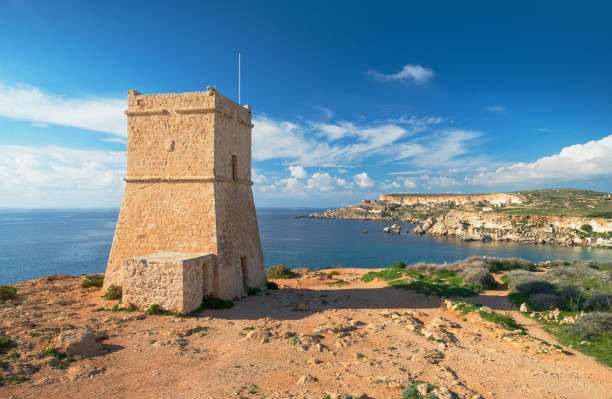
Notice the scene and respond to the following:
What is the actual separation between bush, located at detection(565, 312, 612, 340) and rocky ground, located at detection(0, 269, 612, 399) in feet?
2.83

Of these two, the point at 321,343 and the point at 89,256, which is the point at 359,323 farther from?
the point at 89,256

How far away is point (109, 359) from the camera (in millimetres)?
7594

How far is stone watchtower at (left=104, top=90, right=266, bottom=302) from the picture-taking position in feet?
43.6

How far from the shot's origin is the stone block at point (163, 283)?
35.7 feet

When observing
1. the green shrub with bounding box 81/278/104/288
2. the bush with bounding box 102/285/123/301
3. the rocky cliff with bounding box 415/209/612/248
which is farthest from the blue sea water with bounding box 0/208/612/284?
the bush with bounding box 102/285/123/301

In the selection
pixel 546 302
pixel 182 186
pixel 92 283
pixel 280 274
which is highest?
pixel 182 186

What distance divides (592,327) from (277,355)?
Answer: 10493mm

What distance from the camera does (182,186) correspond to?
45.0 feet

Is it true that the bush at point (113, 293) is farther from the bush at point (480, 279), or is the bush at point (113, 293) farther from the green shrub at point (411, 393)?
the bush at point (480, 279)

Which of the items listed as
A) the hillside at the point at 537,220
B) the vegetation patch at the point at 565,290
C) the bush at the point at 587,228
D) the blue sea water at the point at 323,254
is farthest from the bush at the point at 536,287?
the bush at the point at 587,228

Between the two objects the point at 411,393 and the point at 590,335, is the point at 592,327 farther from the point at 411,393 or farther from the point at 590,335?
the point at 411,393

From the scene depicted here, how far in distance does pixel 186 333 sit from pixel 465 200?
415ft

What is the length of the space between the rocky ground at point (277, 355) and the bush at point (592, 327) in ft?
2.83

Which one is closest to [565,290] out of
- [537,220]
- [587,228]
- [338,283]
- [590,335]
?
[590,335]
